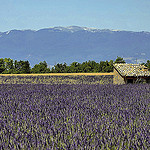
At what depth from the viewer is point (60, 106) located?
15.9 ft

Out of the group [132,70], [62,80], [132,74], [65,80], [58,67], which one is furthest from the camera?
[58,67]

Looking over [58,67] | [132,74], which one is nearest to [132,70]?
[132,74]

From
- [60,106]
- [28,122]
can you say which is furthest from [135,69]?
[28,122]

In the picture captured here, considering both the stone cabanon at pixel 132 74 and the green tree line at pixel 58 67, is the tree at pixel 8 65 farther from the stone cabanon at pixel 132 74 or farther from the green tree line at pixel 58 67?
the stone cabanon at pixel 132 74

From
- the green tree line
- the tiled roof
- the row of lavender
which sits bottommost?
the row of lavender

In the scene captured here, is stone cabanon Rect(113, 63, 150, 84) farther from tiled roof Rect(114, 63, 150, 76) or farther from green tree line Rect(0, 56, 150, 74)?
green tree line Rect(0, 56, 150, 74)

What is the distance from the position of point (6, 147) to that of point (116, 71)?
1264cm

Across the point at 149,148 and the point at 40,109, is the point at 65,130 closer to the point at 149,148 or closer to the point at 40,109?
the point at 149,148

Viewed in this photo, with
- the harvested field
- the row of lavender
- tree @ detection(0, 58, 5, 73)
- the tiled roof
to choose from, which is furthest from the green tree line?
the tiled roof

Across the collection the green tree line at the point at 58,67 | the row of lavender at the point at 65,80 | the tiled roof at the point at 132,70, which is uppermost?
the green tree line at the point at 58,67

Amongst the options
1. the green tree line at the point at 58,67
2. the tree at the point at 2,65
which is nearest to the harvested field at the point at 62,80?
the green tree line at the point at 58,67

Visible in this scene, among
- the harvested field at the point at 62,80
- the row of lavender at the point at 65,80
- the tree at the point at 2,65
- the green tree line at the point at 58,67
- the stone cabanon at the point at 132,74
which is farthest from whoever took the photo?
the tree at the point at 2,65

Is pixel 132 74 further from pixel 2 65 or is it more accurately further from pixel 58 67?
pixel 2 65

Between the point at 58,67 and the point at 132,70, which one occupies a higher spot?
the point at 58,67
